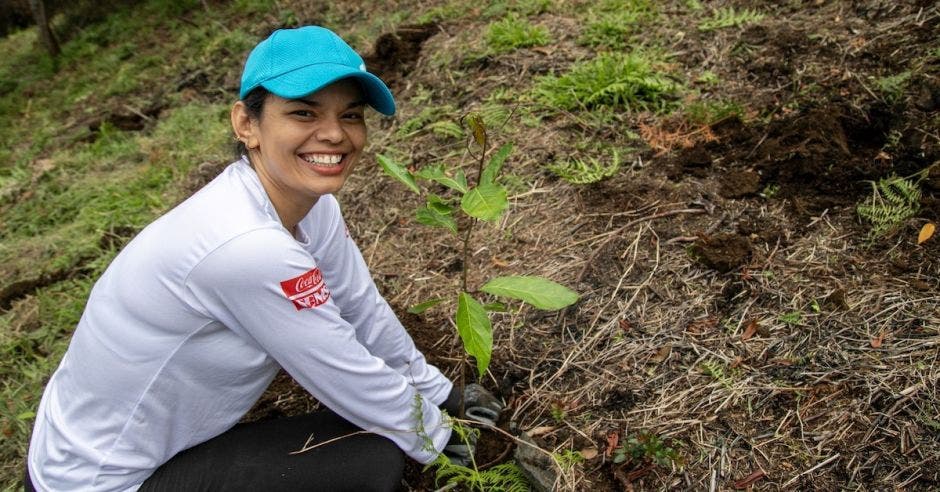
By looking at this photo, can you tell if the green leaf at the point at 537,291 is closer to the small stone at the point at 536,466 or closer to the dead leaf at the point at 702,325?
the small stone at the point at 536,466

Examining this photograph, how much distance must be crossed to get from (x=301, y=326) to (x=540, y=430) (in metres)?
0.96

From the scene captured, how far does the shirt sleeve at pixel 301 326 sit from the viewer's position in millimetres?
1770

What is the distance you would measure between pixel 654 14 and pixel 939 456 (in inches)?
125

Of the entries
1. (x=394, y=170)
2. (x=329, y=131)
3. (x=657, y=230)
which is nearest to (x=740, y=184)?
(x=657, y=230)

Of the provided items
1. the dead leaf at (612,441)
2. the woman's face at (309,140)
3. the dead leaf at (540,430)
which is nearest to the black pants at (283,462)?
the dead leaf at (540,430)

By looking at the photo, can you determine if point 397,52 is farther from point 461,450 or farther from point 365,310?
point 461,450

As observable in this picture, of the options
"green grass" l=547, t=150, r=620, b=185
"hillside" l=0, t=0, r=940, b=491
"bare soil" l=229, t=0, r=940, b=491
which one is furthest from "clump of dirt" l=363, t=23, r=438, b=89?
"green grass" l=547, t=150, r=620, b=185

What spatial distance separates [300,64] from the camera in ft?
5.82

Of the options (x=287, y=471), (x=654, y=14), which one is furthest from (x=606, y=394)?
(x=654, y=14)

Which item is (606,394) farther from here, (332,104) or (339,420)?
(332,104)

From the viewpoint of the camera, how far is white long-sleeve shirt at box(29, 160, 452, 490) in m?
1.79

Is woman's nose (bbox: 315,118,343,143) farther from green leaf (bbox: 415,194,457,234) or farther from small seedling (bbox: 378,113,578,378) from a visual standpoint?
green leaf (bbox: 415,194,457,234)

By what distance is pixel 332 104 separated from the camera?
1890mm

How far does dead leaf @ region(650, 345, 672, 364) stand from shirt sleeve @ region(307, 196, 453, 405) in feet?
2.50
